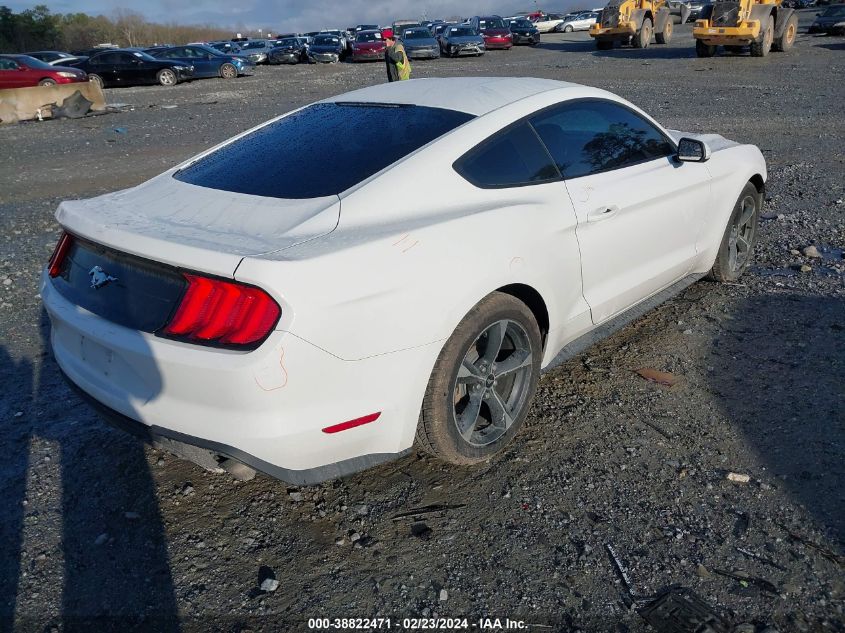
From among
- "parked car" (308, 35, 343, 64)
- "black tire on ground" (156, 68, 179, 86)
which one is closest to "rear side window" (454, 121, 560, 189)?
"black tire on ground" (156, 68, 179, 86)

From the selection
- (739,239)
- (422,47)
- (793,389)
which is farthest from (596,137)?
(422,47)

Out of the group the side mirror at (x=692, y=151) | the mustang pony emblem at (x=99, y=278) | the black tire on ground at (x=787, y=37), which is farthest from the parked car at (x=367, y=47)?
the mustang pony emblem at (x=99, y=278)

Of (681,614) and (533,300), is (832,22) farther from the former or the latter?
(681,614)

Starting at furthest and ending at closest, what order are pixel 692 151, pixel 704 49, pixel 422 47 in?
1. pixel 422 47
2. pixel 704 49
3. pixel 692 151

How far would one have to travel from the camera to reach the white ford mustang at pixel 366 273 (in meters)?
2.44

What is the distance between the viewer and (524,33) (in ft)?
124

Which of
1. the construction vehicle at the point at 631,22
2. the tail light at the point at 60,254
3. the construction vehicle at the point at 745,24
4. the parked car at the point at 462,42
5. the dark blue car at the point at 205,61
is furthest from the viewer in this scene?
the parked car at the point at 462,42

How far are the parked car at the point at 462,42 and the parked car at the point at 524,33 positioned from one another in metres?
6.39

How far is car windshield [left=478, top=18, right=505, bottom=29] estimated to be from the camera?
36.3 metres

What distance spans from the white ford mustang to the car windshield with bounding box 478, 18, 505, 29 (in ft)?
115

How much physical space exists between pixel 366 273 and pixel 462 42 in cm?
3152

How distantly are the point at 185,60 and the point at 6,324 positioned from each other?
82.8ft

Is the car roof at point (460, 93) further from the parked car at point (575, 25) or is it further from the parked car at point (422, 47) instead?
the parked car at point (575, 25)

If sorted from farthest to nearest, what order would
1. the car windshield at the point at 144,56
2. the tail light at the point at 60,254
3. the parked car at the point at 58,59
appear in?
the parked car at the point at 58,59
the car windshield at the point at 144,56
the tail light at the point at 60,254
